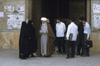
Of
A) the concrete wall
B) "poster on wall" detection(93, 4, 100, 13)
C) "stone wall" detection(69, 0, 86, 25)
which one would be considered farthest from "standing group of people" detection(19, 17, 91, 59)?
"stone wall" detection(69, 0, 86, 25)

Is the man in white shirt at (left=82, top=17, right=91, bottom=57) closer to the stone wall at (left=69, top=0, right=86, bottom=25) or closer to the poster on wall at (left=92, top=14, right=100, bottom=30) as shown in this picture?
the poster on wall at (left=92, top=14, right=100, bottom=30)

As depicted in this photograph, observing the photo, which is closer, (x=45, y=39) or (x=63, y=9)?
(x=45, y=39)

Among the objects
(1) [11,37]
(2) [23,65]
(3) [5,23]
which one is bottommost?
(2) [23,65]

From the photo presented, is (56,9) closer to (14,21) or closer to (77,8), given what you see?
(77,8)

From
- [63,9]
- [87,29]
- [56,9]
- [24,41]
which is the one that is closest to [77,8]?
[63,9]

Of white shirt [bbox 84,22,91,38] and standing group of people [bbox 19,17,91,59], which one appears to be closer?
standing group of people [bbox 19,17,91,59]

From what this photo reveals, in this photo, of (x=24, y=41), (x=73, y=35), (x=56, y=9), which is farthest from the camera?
(x=56, y=9)

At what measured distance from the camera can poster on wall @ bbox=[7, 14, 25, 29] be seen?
11.1 metres

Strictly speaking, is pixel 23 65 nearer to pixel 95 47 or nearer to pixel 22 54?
pixel 22 54

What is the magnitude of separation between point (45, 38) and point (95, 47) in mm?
2674

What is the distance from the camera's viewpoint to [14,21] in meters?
11.1

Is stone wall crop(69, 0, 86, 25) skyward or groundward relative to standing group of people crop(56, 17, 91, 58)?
skyward

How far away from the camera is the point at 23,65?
7.55 metres

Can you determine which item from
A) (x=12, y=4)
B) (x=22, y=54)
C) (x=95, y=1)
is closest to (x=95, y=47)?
(x=95, y=1)
